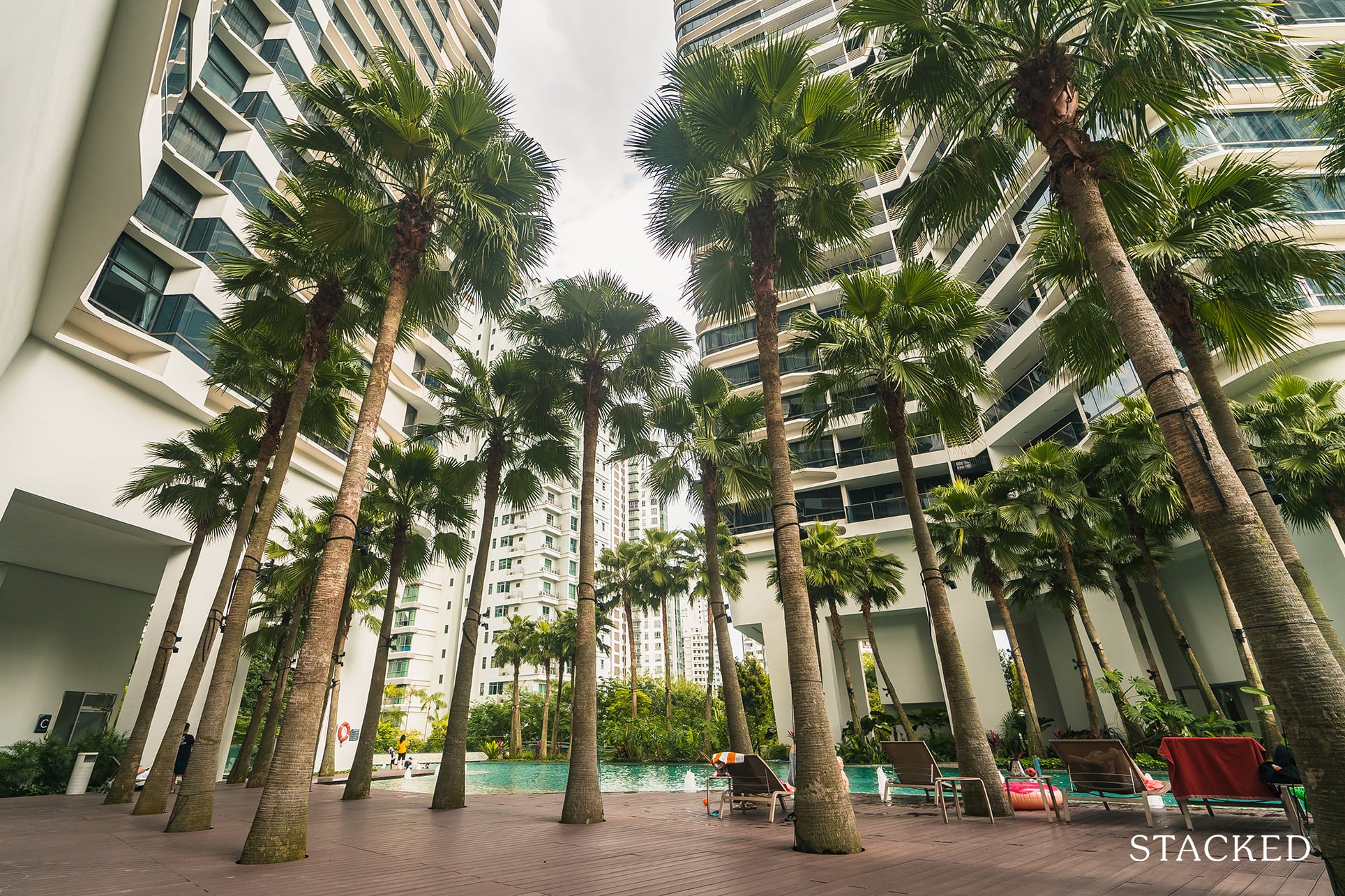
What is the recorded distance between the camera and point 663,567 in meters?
32.2

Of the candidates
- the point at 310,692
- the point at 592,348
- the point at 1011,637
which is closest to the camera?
the point at 310,692

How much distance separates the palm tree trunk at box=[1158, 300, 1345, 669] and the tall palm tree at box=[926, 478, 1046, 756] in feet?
36.4

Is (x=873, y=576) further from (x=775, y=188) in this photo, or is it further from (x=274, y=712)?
(x=274, y=712)

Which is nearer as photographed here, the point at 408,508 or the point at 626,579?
the point at 408,508

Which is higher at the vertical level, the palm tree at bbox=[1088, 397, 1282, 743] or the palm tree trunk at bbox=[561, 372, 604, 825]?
the palm tree at bbox=[1088, 397, 1282, 743]

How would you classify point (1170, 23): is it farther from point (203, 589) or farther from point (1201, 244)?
point (203, 589)

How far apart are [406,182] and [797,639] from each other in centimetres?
910

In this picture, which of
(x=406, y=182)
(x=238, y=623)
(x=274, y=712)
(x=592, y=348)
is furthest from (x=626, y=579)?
(x=406, y=182)

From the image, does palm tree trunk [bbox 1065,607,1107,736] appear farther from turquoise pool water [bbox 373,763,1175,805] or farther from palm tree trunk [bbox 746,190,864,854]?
palm tree trunk [bbox 746,190,864,854]

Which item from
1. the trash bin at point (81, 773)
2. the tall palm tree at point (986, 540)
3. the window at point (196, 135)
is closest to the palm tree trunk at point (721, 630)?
the tall palm tree at point (986, 540)

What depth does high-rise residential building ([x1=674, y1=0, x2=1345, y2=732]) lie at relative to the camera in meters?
16.8

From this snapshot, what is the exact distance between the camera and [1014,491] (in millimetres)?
18969

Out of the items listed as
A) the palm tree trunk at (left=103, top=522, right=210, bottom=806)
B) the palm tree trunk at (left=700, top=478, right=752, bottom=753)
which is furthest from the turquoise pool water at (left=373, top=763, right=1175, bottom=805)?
the palm tree trunk at (left=103, top=522, right=210, bottom=806)

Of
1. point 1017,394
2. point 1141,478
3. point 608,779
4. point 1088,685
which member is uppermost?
point 1017,394
